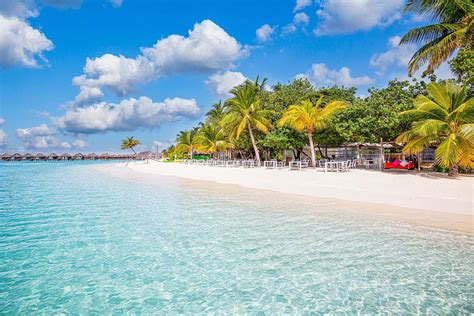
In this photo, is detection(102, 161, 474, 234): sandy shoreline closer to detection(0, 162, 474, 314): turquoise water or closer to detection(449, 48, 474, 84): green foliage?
detection(0, 162, 474, 314): turquoise water

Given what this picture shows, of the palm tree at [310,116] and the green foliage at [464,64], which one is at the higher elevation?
the green foliage at [464,64]

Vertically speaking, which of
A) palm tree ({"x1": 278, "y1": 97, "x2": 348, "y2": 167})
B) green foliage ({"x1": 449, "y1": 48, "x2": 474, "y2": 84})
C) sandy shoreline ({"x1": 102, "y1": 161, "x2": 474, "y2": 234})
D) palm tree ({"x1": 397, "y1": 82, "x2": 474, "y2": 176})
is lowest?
sandy shoreline ({"x1": 102, "y1": 161, "x2": 474, "y2": 234})

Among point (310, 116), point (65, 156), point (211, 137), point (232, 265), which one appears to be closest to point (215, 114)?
point (211, 137)

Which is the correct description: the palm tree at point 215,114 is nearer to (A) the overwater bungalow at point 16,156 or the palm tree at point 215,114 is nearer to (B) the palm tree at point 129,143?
(B) the palm tree at point 129,143

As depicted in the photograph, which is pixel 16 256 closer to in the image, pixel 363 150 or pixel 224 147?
pixel 363 150

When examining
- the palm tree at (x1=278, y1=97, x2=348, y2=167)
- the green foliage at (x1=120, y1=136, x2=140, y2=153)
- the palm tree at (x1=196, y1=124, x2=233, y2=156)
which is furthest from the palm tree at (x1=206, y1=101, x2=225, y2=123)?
the green foliage at (x1=120, y1=136, x2=140, y2=153)

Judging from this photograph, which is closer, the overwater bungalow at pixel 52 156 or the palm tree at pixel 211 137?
the palm tree at pixel 211 137

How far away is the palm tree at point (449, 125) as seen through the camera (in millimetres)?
12086

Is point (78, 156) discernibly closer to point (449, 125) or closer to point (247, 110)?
point (247, 110)

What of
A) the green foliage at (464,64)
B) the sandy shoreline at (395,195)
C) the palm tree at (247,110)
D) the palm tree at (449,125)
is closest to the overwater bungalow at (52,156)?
the palm tree at (247,110)

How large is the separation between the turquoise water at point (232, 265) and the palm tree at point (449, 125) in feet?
22.7

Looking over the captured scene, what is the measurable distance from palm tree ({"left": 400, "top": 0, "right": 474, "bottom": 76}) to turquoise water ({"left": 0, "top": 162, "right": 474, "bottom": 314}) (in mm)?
10582

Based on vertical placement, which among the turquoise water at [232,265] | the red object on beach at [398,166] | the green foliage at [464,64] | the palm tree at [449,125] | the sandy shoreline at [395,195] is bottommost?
the turquoise water at [232,265]

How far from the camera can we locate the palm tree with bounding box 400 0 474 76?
13.2 metres
